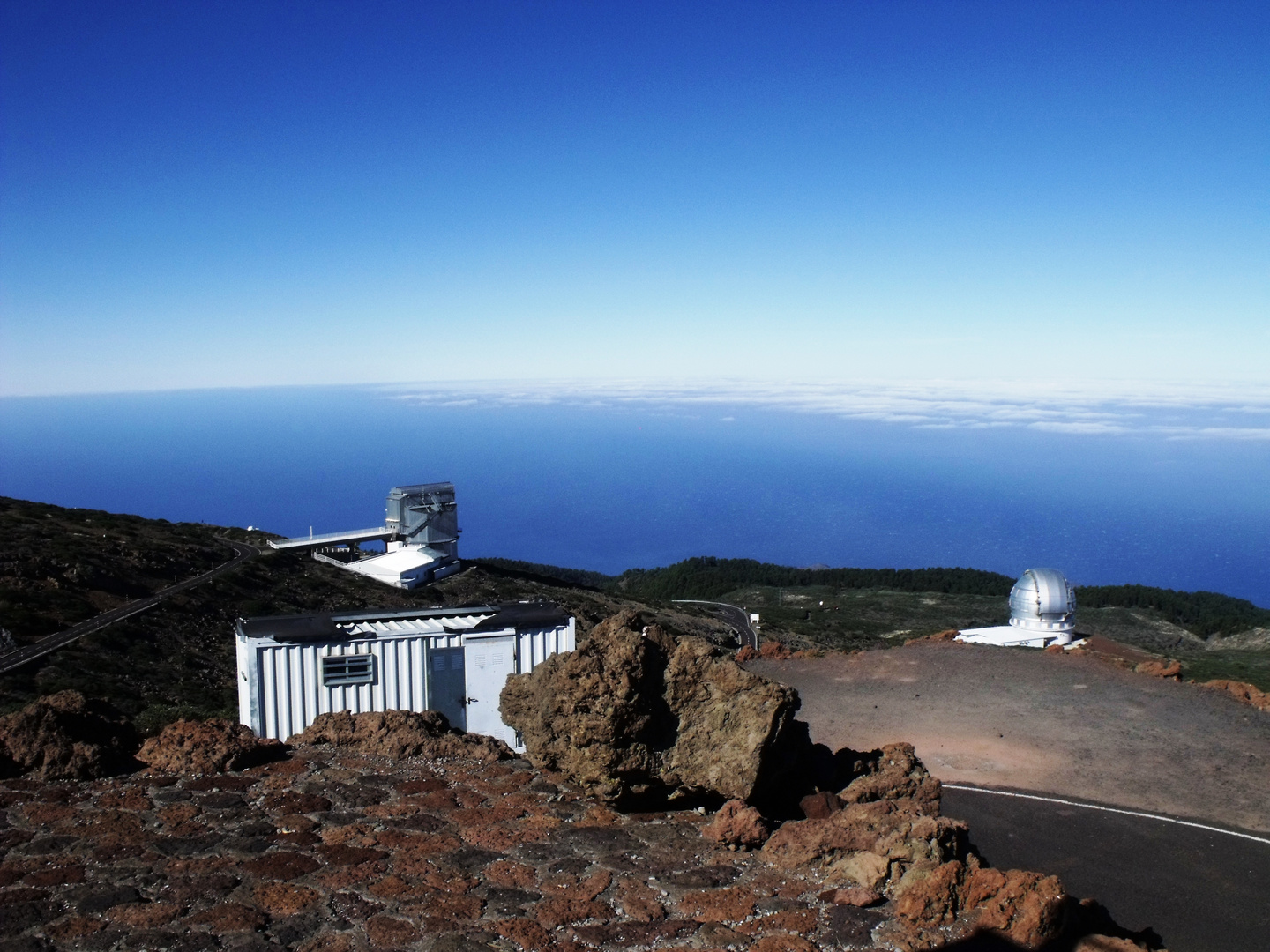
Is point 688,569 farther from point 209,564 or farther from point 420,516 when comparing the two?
point 209,564

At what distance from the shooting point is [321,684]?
371 inches

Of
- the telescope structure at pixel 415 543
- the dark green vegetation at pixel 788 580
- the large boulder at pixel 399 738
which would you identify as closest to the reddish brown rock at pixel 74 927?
the large boulder at pixel 399 738

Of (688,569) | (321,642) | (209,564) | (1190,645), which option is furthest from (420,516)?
(688,569)

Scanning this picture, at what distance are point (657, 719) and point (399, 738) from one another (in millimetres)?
2162

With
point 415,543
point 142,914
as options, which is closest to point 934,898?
point 142,914

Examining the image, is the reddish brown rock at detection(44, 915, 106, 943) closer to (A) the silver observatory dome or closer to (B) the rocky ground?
(B) the rocky ground

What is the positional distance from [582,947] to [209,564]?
1306 inches

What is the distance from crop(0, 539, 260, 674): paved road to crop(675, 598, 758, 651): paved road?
19.8 metres

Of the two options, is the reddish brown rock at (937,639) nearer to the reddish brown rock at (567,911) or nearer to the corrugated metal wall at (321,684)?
the corrugated metal wall at (321,684)

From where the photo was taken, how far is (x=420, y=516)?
37.4 metres

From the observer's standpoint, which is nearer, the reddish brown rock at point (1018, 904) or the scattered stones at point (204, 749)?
the reddish brown rock at point (1018, 904)

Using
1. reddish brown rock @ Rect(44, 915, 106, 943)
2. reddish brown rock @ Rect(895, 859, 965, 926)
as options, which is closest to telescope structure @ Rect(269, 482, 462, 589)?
reddish brown rock @ Rect(44, 915, 106, 943)

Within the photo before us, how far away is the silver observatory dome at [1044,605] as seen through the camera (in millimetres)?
23156

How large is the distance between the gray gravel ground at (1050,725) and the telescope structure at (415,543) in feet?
70.3
